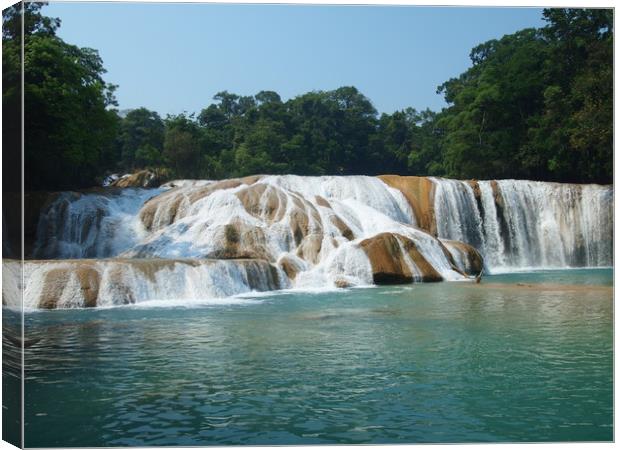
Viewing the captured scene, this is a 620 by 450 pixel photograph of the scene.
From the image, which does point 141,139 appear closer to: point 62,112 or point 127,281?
point 62,112

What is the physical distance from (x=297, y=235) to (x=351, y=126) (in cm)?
931

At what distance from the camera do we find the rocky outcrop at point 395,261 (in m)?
12.0

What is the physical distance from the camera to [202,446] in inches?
155

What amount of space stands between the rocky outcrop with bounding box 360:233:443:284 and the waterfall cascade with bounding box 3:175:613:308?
0.8 inches

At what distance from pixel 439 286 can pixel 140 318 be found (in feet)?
14.9

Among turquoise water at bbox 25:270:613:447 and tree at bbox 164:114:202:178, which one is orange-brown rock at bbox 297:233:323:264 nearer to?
turquoise water at bbox 25:270:613:447

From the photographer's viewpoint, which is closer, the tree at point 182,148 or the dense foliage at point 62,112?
the dense foliage at point 62,112

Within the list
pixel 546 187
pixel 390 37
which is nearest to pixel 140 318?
pixel 390 37

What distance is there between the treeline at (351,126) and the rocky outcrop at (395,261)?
2.68 metres

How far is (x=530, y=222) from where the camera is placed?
1692cm

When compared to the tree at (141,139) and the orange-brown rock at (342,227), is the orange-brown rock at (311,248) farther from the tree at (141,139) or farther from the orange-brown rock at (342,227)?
the tree at (141,139)

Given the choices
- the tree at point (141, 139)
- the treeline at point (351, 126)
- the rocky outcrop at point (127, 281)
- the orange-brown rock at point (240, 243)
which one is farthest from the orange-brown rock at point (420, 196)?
the rocky outcrop at point (127, 281)

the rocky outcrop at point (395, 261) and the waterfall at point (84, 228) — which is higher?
the waterfall at point (84, 228)

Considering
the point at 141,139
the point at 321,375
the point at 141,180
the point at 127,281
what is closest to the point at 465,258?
the point at 127,281
